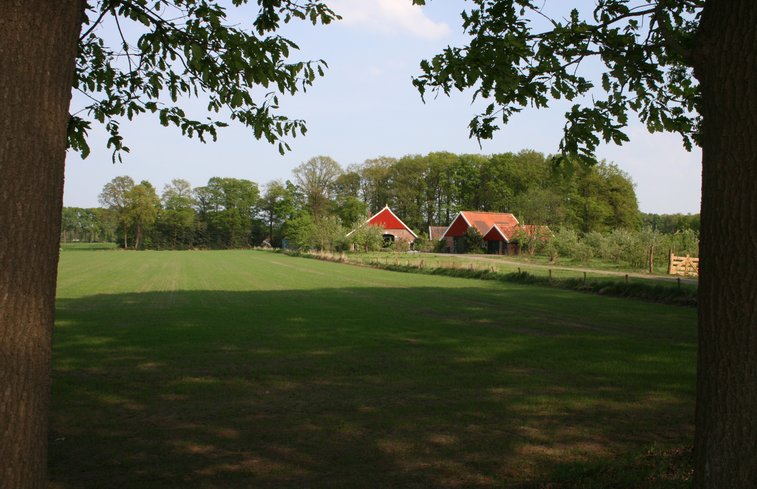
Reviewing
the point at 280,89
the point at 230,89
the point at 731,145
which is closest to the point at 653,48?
the point at 731,145

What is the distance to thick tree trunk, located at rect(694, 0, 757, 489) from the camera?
307 centimetres

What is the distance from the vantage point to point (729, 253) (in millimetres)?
3127

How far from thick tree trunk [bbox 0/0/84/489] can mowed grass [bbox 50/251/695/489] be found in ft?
8.56

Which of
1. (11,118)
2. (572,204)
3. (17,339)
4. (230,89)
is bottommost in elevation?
(17,339)

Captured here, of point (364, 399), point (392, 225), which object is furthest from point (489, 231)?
Result: point (364, 399)

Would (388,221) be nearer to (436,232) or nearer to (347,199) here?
(436,232)

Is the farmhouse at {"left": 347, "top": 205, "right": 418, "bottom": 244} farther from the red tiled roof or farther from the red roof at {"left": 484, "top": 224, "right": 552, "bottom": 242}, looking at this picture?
the red roof at {"left": 484, "top": 224, "right": 552, "bottom": 242}

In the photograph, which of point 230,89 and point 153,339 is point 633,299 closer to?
point 153,339

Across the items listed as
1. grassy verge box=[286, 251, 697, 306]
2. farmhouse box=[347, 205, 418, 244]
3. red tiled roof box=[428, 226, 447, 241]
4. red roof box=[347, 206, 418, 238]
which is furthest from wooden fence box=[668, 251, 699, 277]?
red tiled roof box=[428, 226, 447, 241]

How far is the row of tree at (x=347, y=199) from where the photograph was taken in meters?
77.2

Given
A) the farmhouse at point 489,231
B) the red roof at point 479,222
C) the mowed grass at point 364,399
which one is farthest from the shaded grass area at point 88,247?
the mowed grass at point 364,399

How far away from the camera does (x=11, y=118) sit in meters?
2.64

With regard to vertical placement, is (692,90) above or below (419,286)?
above

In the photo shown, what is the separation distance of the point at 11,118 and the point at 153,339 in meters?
11.1
